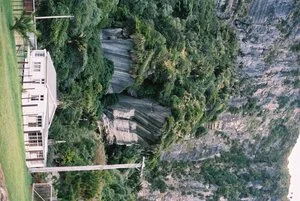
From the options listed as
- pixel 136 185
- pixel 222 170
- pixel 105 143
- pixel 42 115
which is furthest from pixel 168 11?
pixel 222 170

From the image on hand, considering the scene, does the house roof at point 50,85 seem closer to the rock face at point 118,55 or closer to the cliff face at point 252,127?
the rock face at point 118,55

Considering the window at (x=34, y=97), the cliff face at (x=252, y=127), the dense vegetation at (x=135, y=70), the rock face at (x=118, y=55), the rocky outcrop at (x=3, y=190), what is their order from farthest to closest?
1. the cliff face at (x=252, y=127)
2. the rock face at (x=118, y=55)
3. the dense vegetation at (x=135, y=70)
4. the window at (x=34, y=97)
5. the rocky outcrop at (x=3, y=190)

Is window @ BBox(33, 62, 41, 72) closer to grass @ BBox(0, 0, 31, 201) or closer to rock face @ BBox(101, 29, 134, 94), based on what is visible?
grass @ BBox(0, 0, 31, 201)

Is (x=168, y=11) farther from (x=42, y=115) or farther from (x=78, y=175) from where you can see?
(x=42, y=115)

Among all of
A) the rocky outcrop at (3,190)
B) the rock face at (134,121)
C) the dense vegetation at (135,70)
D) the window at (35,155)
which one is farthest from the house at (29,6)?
the rock face at (134,121)

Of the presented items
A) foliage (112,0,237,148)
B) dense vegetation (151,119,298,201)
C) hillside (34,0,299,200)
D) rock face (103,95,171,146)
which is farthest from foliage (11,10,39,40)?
dense vegetation (151,119,298,201)
